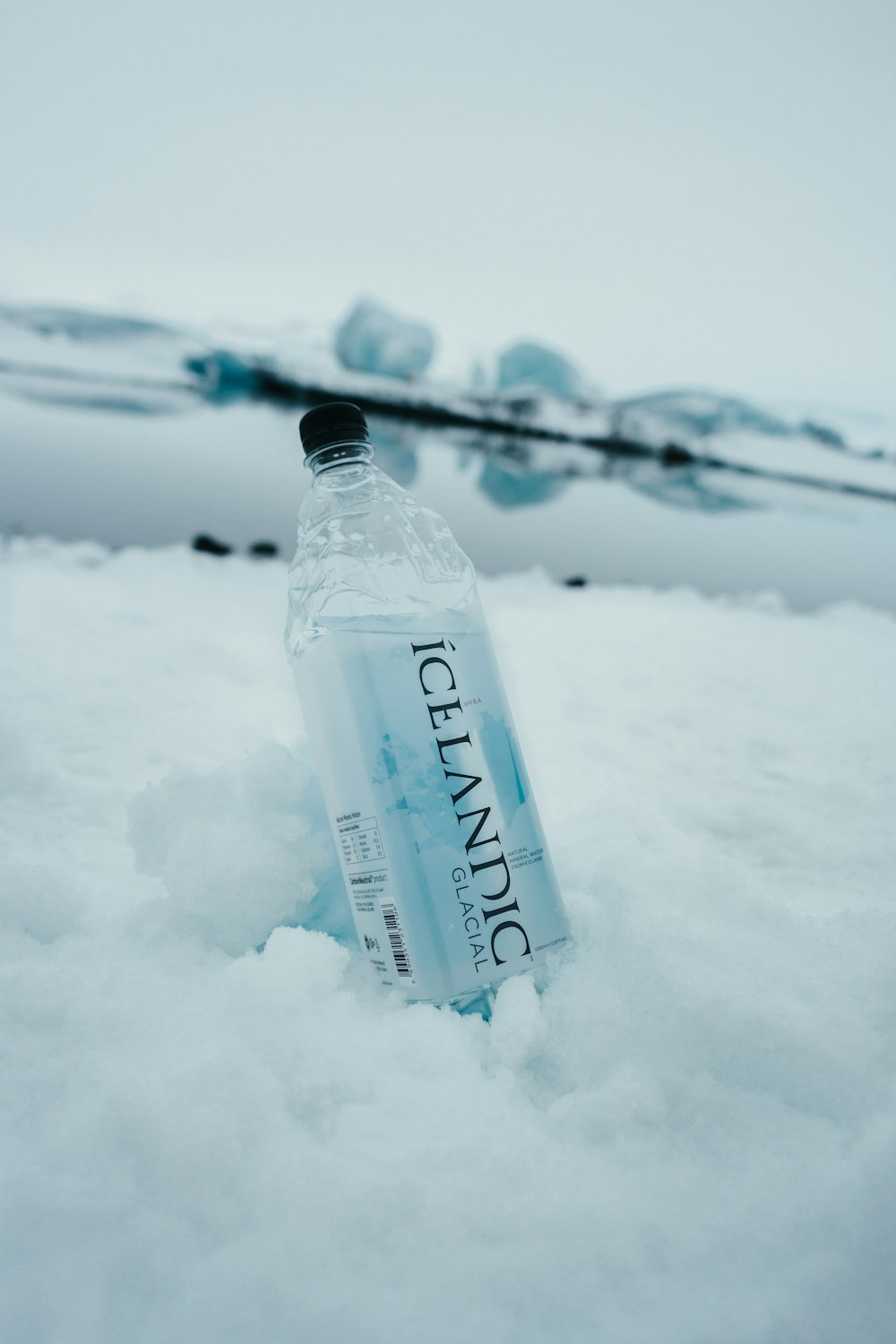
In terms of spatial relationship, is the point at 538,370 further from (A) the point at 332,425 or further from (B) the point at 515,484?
(A) the point at 332,425

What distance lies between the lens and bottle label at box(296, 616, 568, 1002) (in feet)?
2.92

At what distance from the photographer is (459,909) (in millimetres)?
896

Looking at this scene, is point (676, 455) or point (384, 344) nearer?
point (676, 455)

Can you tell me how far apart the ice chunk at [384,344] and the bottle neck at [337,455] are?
10760 millimetres

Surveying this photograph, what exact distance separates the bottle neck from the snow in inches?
16.6

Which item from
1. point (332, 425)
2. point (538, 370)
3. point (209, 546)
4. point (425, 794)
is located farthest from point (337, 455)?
point (538, 370)

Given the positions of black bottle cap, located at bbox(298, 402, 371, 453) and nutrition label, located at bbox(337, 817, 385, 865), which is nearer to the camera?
nutrition label, located at bbox(337, 817, 385, 865)

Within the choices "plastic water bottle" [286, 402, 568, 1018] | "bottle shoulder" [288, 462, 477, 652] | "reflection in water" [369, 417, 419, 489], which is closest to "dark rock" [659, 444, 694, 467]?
"reflection in water" [369, 417, 419, 489]

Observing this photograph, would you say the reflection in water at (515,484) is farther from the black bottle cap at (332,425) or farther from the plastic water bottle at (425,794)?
the plastic water bottle at (425,794)

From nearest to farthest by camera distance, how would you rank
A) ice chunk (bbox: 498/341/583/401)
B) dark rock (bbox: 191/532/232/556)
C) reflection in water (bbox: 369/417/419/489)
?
dark rock (bbox: 191/532/232/556) < reflection in water (bbox: 369/417/419/489) < ice chunk (bbox: 498/341/583/401)

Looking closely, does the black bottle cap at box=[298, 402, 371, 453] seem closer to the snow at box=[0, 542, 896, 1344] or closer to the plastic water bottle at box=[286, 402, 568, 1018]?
the plastic water bottle at box=[286, 402, 568, 1018]

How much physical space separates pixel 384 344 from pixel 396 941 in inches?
463

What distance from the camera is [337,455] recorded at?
1049 mm

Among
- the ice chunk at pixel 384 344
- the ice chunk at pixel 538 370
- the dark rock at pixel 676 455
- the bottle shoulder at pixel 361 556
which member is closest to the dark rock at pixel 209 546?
the bottle shoulder at pixel 361 556
